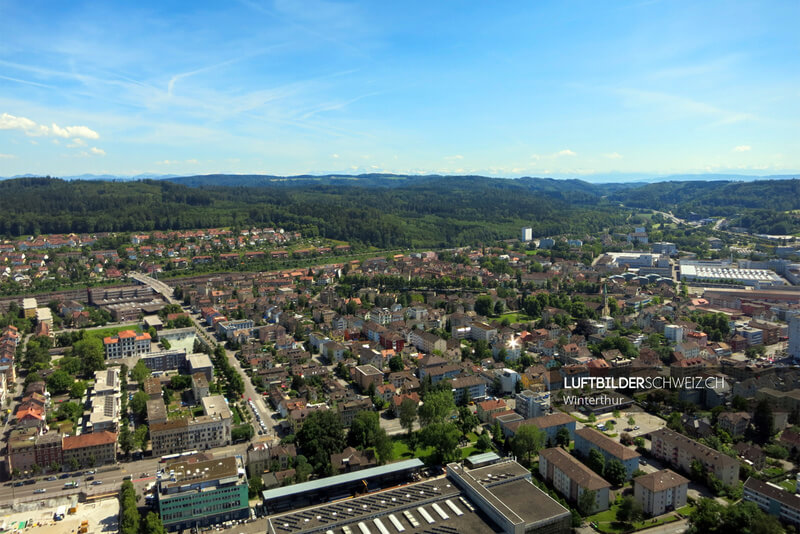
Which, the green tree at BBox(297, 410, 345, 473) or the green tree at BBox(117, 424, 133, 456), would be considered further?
the green tree at BBox(117, 424, 133, 456)

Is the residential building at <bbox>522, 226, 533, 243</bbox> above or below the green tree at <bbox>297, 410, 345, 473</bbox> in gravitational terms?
above

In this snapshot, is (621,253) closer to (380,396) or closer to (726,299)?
(726,299)

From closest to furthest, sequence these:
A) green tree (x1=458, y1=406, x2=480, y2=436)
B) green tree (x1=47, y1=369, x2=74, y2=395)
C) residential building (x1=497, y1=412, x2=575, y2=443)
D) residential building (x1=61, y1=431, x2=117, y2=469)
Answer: residential building (x1=61, y1=431, x2=117, y2=469)
residential building (x1=497, y1=412, x2=575, y2=443)
green tree (x1=458, y1=406, x2=480, y2=436)
green tree (x1=47, y1=369, x2=74, y2=395)

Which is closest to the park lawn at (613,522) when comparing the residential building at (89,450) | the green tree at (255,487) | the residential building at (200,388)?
the green tree at (255,487)

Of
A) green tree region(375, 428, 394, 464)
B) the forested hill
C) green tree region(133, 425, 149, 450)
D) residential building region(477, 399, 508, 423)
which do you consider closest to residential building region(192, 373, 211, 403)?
green tree region(133, 425, 149, 450)

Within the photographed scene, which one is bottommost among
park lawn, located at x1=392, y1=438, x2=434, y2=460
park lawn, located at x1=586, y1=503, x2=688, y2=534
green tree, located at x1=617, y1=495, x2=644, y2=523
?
park lawn, located at x1=586, y1=503, x2=688, y2=534

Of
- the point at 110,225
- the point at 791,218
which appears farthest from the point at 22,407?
the point at 791,218

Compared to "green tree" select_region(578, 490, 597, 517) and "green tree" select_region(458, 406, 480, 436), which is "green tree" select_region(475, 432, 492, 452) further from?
"green tree" select_region(578, 490, 597, 517)
